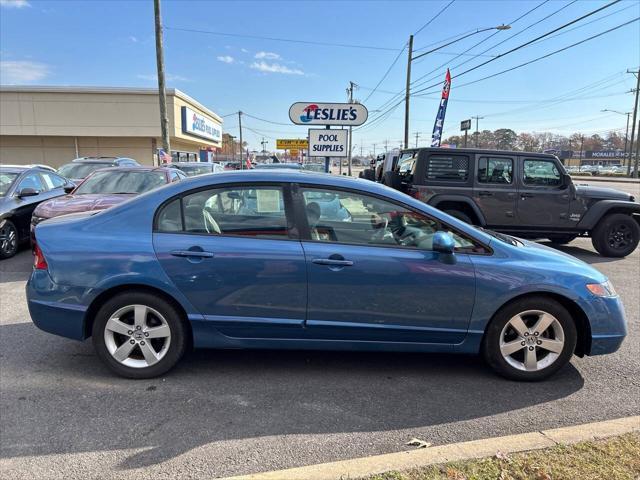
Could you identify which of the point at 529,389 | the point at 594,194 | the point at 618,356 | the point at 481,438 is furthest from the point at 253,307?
the point at 594,194

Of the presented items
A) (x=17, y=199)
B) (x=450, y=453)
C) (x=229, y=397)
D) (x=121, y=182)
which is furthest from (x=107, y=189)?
(x=450, y=453)

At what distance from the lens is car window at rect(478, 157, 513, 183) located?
26.8ft

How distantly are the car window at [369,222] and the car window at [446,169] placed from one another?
16.2 ft

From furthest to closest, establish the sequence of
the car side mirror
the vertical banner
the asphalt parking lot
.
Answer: the vertical banner
the car side mirror
the asphalt parking lot

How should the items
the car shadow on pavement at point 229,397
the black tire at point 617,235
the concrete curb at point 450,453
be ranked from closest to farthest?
the concrete curb at point 450,453
the car shadow on pavement at point 229,397
the black tire at point 617,235

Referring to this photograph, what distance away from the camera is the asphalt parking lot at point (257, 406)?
2578 millimetres

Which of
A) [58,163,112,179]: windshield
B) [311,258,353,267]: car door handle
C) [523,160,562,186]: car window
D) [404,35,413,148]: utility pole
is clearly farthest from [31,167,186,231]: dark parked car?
[404,35,413,148]: utility pole

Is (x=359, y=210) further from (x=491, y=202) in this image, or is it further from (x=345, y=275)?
(x=491, y=202)

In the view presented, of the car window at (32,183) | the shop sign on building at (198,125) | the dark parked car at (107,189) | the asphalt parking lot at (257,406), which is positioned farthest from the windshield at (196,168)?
the shop sign on building at (198,125)

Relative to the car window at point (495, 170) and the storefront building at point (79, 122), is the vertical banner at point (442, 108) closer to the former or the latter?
the car window at point (495, 170)

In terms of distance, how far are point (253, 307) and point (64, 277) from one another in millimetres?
1417

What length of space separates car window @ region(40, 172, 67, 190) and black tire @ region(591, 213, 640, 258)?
10.8 metres

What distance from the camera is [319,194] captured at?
11.3ft

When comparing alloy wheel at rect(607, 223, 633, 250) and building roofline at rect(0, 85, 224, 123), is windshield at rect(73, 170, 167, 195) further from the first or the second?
building roofline at rect(0, 85, 224, 123)
